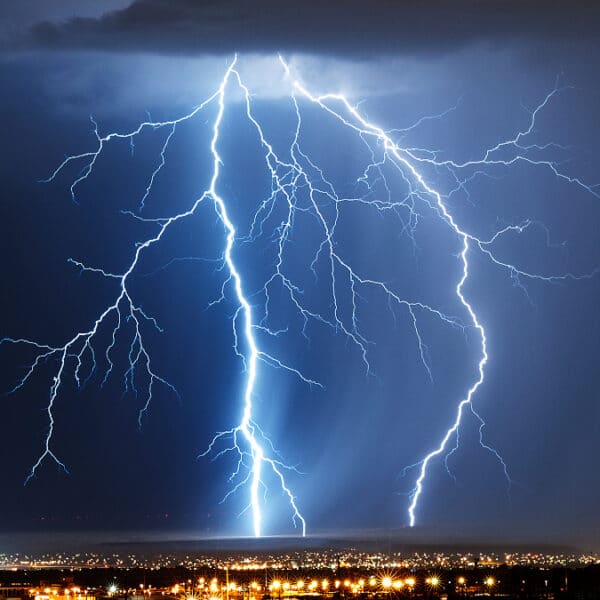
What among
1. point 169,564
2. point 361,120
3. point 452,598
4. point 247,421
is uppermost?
point 169,564

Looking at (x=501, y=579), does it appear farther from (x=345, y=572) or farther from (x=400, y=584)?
(x=400, y=584)

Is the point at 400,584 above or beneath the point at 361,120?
beneath

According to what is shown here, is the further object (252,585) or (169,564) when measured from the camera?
(169,564)

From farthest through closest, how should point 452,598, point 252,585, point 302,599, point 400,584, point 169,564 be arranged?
point 169,564
point 252,585
point 400,584
point 302,599
point 452,598

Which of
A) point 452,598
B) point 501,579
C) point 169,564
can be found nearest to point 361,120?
point 452,598

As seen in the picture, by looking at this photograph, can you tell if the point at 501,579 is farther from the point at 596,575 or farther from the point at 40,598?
the point at 40,598

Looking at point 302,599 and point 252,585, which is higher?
point 252,585

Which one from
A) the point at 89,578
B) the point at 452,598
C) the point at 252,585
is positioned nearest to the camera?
the point at 452,598

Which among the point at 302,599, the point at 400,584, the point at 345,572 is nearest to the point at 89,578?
the point at 345,572

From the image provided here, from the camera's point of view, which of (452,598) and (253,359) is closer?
(253,359)
